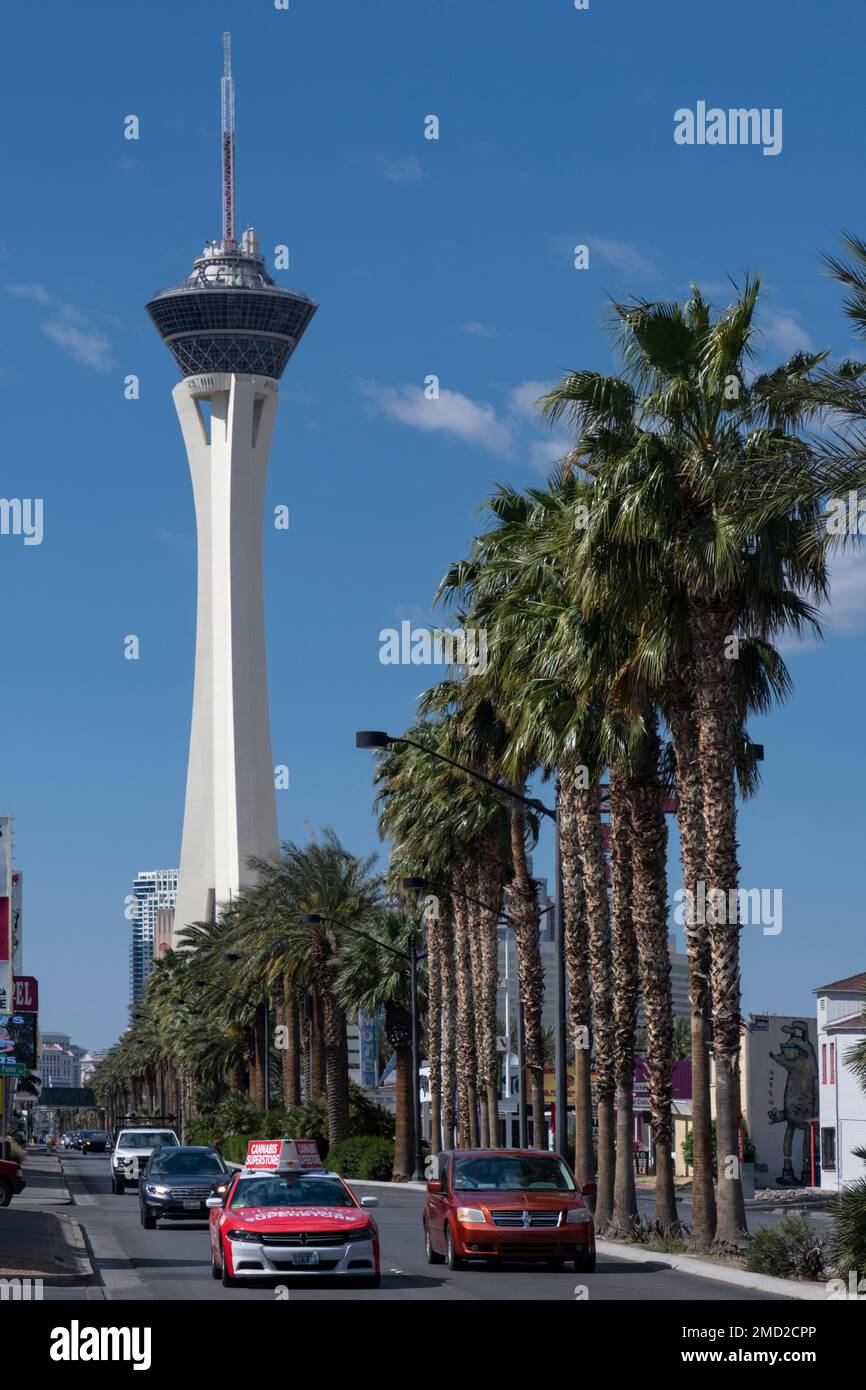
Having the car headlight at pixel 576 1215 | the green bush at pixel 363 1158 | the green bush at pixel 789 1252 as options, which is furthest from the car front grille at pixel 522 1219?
the green bush at pixel 363 1158

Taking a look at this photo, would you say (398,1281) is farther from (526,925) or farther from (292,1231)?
(526,925)

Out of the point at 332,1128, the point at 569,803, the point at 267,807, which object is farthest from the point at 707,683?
the point at 267,807

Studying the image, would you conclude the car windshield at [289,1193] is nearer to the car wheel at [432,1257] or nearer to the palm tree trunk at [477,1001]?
the car wheel at [432,1257]

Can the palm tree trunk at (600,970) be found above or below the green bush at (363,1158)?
above

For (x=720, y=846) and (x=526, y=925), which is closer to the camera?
(x=720, y=846)

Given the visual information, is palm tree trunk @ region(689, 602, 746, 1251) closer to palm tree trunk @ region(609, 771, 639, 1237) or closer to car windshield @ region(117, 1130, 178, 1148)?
palm tree trunk @ region(609, 771, 639, 1237)

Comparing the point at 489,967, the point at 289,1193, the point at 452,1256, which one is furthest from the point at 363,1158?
the point at 289,1193
